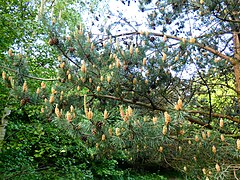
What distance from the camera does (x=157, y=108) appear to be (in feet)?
7.58

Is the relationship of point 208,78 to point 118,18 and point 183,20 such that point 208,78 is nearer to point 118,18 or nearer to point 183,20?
point 183,20

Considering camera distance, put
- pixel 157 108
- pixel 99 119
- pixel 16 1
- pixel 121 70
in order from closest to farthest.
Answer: pixel 99 119, pixel 121 70, pixel 157 108, pixel 16 1

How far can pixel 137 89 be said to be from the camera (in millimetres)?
2260

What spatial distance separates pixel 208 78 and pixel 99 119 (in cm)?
200

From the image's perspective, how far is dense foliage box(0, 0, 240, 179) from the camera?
190 centimetres

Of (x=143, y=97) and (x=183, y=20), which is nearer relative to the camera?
(x=143, y=97)

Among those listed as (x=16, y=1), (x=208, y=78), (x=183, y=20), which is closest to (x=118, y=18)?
(x=183, y=20)

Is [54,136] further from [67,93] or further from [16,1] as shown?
[16,1]

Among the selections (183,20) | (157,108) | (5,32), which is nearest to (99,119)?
(157,108)

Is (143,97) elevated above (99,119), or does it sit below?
above

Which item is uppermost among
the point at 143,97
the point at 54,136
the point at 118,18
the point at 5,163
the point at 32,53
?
the point at 118,18

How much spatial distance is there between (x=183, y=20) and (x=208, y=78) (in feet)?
2.64

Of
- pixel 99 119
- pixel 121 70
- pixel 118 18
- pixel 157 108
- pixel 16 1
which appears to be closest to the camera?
pixel 99 119

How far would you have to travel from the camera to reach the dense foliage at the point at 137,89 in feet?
6.23
